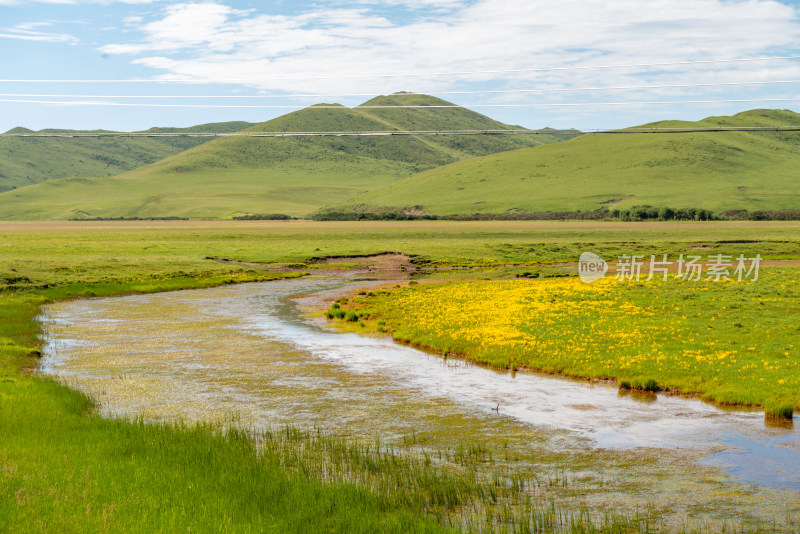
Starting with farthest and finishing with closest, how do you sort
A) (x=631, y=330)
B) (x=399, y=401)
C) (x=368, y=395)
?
(x=631, y=330) → (x=368, y=395) → (x=399, y=401)

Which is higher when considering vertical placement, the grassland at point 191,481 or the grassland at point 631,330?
the grassland at point 631,330

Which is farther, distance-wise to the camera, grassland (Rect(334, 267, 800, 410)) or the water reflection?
grassland (Rect(334, 267, 800, 410))

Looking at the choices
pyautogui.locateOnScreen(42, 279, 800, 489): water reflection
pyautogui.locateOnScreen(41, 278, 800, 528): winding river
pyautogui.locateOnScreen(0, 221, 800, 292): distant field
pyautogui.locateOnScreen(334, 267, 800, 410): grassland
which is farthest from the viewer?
pyautogui.locateOnScreen(0, 221, 800, 292): distant field

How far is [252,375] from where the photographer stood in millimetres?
27500

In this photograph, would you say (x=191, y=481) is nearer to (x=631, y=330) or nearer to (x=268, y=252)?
(x=631, y=330)

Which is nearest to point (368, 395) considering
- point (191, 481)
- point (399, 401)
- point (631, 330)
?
point (399, 401)

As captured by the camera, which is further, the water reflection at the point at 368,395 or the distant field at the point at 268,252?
the distant field at the point at 268,252

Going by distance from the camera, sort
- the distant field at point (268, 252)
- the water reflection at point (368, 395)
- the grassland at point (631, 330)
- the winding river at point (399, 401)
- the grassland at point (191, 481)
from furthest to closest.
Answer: the distant field at point (268, 252)
the grassland at point (631, 330)
the water reflection at point (368, 395)
the winding river at point (399, 401)
the grassland at point (191, 481)

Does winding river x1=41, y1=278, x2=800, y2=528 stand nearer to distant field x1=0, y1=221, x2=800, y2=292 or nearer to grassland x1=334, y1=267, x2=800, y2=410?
grassland x1=334, y1=267, x2=800, y2=410

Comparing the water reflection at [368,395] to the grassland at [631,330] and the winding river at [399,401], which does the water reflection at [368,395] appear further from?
the grassland at [631,330]

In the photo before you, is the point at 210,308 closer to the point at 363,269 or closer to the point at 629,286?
the point at 629,286

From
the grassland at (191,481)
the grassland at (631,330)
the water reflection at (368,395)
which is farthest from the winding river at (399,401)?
the grassland at (191,481)

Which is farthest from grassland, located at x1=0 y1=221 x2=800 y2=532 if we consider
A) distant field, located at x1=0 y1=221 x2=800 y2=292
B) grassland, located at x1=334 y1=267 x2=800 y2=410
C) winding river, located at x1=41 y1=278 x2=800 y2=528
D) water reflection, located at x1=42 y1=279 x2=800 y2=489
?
distant field, located at x1=0 y1=221 x2=800 y2=292

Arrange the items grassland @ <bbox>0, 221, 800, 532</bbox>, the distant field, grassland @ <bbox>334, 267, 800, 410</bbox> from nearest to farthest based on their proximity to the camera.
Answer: grassland @ <bbox>0, 221, 800, 532</bbox>, grassland @ <bbox>334, 267, 800, 410</bbox>, the distant field
